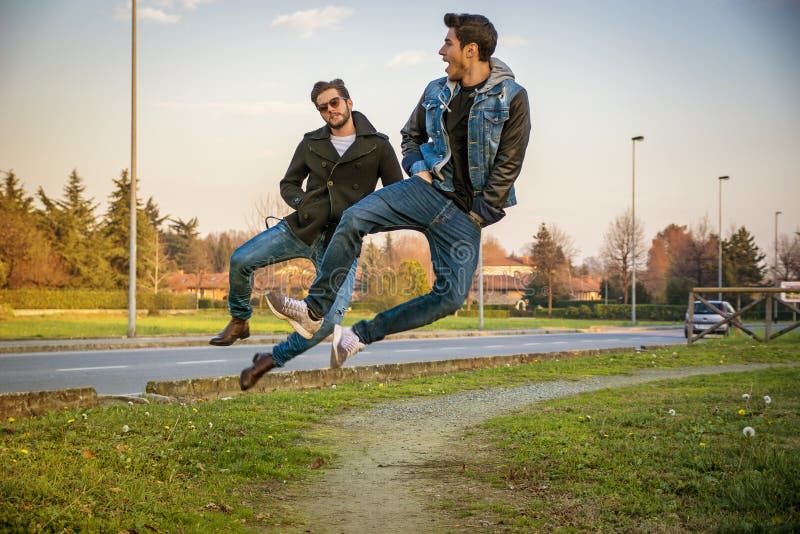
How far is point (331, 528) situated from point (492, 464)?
336 cm

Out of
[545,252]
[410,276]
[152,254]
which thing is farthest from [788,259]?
[410,276]

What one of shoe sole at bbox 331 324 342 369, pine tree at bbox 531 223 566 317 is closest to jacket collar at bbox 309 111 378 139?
shoe sole at bbox 331 324 342 369

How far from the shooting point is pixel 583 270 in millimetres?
118250

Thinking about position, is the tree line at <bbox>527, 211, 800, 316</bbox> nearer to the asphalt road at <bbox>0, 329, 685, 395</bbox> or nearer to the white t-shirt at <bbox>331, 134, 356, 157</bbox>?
the asphalt road at <bbox>0, 329, 685, 395</bbox>

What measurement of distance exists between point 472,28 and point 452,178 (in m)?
0.53

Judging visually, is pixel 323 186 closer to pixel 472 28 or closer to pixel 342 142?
pixel 342 142

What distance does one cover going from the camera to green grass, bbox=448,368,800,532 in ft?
25.6

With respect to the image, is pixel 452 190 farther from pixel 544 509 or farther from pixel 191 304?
pixel 191 304

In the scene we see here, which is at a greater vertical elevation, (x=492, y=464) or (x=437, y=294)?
(x=437, y=294)

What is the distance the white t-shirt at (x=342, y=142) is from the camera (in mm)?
2948

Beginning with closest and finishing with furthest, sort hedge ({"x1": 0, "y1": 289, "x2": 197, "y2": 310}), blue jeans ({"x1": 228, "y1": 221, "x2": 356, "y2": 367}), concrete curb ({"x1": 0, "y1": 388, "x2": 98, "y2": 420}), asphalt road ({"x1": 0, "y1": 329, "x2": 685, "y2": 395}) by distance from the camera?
blue jeans ({"x1": 228, "y1": 221, "x2": 356, "y2": 367})
concrete curb ({"x1": 0, "y1": 388, "x2": 98, "y2": 420})
asphalt road ({"x1": 0, "y1": 329, "x2": 685, "y2": 395})
hedge ({"x1": 0, "y1": 289, "x2": 197, "y2": 310})

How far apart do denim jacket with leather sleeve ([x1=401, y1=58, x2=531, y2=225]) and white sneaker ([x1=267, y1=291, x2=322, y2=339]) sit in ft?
2.14

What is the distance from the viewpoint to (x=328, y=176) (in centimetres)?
292

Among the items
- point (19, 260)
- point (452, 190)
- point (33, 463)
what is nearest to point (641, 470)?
point (33, 463)
